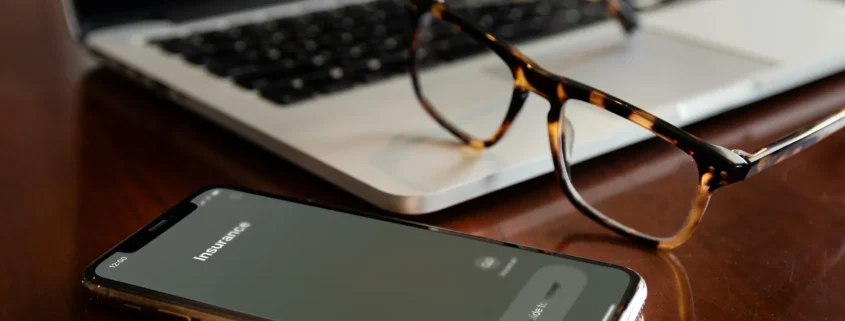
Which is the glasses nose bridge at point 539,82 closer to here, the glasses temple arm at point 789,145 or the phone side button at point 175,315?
the glasses temple arm at point 789,145

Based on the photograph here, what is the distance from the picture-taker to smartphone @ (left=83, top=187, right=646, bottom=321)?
0.92 ft

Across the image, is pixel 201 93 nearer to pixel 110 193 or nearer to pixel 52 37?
pixel 110 193

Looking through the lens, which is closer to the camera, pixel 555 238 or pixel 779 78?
pixel 555 238

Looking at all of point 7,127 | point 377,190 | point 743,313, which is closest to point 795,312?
point 743,313

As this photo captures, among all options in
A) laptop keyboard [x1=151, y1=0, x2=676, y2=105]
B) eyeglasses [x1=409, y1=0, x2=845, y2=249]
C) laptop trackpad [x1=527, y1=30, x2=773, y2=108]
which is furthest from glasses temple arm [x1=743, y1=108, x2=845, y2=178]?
laptop keyboard [x1=151, y1=0, x2=676, y2=105]

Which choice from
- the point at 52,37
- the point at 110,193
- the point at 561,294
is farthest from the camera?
the point at 52,37

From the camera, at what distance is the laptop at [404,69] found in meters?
0.39

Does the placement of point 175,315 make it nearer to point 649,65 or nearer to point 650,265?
point 650,265

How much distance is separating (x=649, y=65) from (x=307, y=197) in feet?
0.92

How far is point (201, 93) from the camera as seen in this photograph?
47cm

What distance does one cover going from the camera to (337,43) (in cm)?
57

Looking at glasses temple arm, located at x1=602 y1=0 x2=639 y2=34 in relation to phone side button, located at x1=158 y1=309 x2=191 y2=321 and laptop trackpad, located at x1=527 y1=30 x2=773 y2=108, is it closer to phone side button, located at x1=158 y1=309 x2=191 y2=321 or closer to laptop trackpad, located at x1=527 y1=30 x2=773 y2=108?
laptop trackpad, located at x1=527 y1=30 x2=773 y2=108

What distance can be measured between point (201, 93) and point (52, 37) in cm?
28

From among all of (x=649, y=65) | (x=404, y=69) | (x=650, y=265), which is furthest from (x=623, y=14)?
(x=650, y=265)
